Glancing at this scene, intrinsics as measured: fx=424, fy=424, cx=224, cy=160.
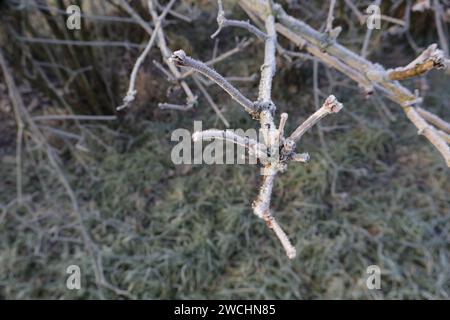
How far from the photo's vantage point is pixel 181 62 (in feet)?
1.76

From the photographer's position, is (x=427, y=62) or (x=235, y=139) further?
(x=427, y=62)

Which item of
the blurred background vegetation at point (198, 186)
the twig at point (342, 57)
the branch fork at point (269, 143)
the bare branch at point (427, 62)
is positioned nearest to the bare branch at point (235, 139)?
the branch fork at point (269, 143)

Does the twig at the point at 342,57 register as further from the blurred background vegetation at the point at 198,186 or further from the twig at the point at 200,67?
→ the blurred background vegetation at the point at 198,186

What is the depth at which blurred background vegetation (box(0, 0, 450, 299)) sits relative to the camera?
6.91 feet

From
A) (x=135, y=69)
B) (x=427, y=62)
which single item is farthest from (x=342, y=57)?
(x=135, y=69)

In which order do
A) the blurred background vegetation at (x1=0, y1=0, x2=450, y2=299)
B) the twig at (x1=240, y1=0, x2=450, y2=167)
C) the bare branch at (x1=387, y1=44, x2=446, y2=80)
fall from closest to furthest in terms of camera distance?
the bare branch at (x1=387, y1=44, x2=446, y2=80)
the twig at (x1=240, y1=0, x2=450, y2=167)
the blurred background vegetation at (x1=0, y1=0, x2=450, y2=299)

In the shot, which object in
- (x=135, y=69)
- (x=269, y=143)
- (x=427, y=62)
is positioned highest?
(x=135, y=69)

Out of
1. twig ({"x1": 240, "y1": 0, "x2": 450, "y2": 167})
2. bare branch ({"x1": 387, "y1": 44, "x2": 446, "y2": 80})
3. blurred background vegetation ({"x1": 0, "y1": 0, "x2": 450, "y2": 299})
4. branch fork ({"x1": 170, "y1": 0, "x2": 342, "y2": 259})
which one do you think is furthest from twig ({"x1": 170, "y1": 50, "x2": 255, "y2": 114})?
blurred background vegetation ({"x1": 0, "y1": 0, "x2": 450, "y2": 299})

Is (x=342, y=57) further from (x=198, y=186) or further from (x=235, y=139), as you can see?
(x=198, y=186)

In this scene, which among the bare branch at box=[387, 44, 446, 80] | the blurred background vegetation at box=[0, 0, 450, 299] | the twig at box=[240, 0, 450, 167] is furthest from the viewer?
the blurred background vegetation at box=[0, 0, 450, 299]

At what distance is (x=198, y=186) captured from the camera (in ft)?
7.98

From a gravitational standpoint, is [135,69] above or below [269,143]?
above

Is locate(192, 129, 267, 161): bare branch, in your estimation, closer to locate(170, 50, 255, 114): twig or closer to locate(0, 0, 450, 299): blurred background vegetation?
locate(170, 50, 255, 114): twig

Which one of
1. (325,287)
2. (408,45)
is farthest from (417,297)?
(408,45)
